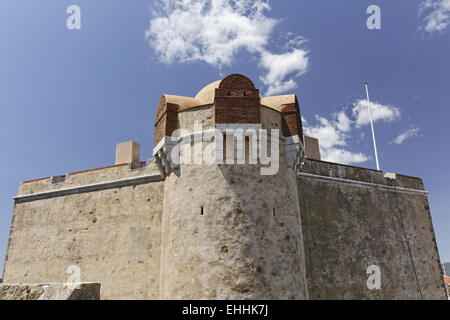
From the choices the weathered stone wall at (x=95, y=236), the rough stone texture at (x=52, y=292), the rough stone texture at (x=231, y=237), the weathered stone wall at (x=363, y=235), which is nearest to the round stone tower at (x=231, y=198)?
the rough stone texture at (x=231, y=237)

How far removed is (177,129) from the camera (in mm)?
9008

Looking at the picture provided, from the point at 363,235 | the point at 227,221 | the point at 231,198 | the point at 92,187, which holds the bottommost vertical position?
the point at 227,221

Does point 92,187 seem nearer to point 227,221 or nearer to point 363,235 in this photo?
point 227,221

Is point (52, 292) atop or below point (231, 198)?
below

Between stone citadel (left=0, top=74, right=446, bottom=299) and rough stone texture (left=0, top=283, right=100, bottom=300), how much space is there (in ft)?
0.24

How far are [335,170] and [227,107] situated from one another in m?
7.14

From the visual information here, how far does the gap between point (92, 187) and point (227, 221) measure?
24.6ft

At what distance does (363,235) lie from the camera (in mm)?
12844

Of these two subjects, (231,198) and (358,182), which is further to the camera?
(358,182)

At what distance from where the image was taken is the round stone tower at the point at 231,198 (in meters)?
→ 7.35

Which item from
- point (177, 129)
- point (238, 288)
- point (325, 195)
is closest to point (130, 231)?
point (177, 129)

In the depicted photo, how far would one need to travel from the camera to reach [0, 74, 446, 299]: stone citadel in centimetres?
759

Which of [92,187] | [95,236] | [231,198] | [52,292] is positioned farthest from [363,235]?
[52,292]

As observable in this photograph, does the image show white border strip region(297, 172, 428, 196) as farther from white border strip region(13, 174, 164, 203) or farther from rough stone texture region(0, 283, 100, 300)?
rough stone texture region(0, 283, 100, 300)
